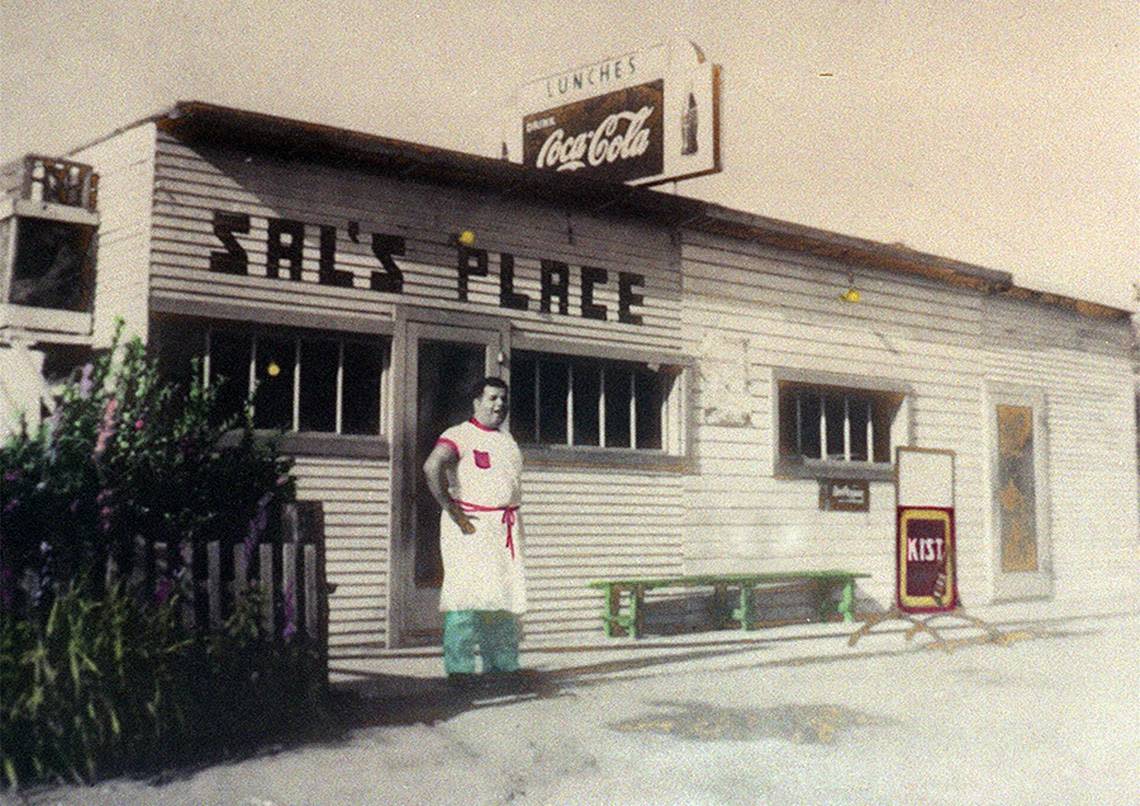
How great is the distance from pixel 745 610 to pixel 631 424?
2182 millimetres

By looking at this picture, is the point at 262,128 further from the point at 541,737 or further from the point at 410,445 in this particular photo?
the point at 541,737

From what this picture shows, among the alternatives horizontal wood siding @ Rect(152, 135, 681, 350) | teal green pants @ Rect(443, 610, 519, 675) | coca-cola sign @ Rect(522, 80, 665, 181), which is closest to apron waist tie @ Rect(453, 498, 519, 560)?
teal green pants @ Rect(443, 610, 519, 675)

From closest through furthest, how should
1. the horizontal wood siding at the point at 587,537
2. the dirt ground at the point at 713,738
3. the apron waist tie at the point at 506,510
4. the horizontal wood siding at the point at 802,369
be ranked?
the dirt ground at the point at 713,738, the apron waist tie at the point at 506,510, the horizontal wood siding at the point at 587,537, the horizontal wood siding at the point at 802,369

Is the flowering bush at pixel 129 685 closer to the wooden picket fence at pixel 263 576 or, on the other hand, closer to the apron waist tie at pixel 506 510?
the wooden picket fence at pixel 263 576

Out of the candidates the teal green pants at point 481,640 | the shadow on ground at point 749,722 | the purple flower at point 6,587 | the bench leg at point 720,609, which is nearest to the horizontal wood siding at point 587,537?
the bench leg at point 720,609

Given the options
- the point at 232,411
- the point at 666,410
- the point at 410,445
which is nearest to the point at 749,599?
the point at 666,410

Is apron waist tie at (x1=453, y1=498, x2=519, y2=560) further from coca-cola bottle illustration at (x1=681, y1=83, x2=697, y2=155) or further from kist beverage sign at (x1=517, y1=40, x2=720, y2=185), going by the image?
coca-cola bottle illustration at (x1=681, y1=83, x2=697, y2=155)

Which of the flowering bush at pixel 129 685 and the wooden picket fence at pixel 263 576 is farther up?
the wooden picket fence at pixel 263 576

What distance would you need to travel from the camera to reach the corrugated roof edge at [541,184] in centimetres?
849

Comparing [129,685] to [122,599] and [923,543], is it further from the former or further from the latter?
[923,543]

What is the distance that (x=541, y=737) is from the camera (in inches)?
232

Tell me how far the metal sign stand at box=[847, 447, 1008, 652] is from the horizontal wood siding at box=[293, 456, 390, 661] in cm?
419

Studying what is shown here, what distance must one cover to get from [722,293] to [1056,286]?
5.90m

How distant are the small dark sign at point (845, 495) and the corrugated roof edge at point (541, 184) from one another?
8.53ft
